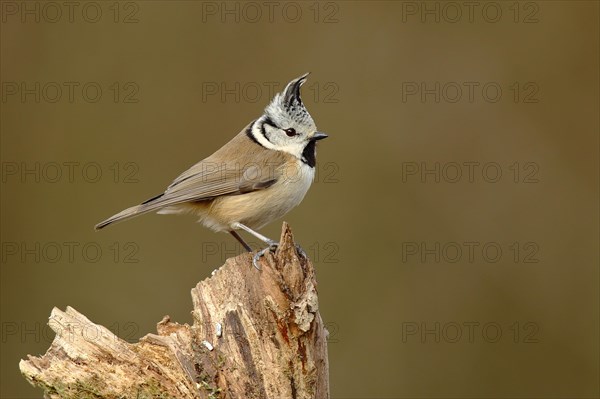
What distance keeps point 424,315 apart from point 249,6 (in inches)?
132

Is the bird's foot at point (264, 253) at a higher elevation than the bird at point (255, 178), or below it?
below

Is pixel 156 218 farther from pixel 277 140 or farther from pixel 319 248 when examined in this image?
pixel 277 140

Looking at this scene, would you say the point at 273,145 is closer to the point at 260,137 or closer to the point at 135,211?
the point at 260,137

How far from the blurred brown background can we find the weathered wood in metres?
3.34

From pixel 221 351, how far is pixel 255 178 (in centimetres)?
145

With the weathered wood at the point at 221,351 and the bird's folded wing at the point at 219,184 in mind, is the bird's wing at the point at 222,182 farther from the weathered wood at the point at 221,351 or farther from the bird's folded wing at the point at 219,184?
the weathered wood at the point at 221,351

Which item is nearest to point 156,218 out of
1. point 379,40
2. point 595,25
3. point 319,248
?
point 319,248

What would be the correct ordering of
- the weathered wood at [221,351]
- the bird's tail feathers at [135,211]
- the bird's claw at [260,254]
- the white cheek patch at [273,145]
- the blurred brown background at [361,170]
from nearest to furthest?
1. the weathered wood at [221,351]
2. the bird's claw at [260,254]
3. the bird's tail feathers at [135,211]
4. the white cheek patch at [273,145]
5. the blurred brown background at [361,170]

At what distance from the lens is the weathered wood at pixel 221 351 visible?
349cm

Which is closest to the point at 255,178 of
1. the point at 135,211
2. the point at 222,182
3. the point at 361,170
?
the point at 222,182

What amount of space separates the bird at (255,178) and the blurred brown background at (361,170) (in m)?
2.18

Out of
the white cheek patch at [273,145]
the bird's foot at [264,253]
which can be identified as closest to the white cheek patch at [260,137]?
the white cheek patch at [273,145]

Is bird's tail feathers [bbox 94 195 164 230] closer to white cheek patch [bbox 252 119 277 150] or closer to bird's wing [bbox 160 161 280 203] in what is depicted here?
bird's wing [bbox 160 161 280 203]

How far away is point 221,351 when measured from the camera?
11.7 ft
